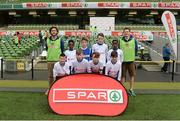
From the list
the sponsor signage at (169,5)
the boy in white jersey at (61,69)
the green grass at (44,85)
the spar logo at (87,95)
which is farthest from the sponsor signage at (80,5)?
the spar logo at (87,95)

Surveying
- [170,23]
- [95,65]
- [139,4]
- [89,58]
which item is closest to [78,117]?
[95,65]

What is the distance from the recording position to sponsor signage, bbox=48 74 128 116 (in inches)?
313

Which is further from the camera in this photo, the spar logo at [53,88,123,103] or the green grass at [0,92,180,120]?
the spar logo at [53,88,123,103]

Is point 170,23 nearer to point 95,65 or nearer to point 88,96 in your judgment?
point 95,65

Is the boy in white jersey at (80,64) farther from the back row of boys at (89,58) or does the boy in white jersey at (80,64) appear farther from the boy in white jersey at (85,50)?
the boy in white jersey at (85,50)

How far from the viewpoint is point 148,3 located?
1969 inches

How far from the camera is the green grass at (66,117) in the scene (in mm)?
7855

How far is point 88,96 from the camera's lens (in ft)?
26.6

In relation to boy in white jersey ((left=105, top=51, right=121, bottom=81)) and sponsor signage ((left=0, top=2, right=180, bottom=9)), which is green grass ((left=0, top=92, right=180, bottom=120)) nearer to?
boy in white jersey ((left=105, top=51, right=121, bottom=81))

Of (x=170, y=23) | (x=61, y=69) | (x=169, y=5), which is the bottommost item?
(x=61, y=69)

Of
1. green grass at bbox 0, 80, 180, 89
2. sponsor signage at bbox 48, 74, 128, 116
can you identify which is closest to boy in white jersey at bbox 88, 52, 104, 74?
sponsor signage at bbox 48, 74, 128, 116

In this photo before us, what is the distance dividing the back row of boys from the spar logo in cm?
86

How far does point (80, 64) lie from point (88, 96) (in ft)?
3.74

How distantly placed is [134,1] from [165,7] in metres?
4.03
